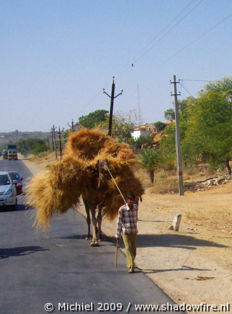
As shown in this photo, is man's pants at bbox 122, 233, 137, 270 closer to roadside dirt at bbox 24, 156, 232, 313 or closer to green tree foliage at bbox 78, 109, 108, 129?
roadside dirt at bbox 24, 156, 232, 313

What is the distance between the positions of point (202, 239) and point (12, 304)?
791 centimetres

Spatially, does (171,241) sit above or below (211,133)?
below

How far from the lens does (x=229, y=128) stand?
3781 centimetres

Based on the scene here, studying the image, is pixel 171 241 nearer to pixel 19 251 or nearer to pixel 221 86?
pixel 19 251

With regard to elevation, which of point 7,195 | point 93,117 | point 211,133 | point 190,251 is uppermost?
point 93,117

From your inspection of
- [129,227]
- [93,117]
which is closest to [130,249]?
[129,227]

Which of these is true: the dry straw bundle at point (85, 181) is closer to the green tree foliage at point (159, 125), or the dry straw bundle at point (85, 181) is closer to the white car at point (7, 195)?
the white car at point (7, 195)

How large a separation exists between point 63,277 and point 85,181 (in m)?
4.20

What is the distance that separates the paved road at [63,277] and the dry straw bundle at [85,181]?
3.68ft

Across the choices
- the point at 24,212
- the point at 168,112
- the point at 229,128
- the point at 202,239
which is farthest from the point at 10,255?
the point at 168,112

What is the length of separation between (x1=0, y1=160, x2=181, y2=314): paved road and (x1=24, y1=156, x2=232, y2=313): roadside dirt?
0.51 metres

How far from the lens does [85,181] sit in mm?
13930

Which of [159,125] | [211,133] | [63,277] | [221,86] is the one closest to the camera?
[63,277]

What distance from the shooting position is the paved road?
8.34 m
